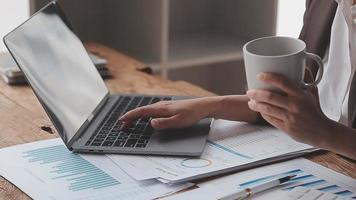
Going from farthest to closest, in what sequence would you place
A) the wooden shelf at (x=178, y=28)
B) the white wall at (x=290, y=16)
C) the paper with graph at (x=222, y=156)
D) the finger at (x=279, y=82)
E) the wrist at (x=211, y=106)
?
the white wall at (x=290, y=16), the wooden shelf at (x=178, y=28), the wrist at (x=211, y=106), the paper with graph at (x=222, y=156), the finger at (x=279, y=82)

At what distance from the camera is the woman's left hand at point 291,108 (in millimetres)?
1055

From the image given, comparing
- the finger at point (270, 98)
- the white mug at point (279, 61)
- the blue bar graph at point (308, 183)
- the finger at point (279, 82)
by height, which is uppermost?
the white mug at point (279, 61)

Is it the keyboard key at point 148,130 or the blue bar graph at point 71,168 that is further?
the keyboard key at point 148,130

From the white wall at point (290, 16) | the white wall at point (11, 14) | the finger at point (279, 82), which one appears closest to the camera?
the finger at point (279, 82)

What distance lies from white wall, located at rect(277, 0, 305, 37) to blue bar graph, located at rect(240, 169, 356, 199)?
1735 mm

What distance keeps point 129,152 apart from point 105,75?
652 mm

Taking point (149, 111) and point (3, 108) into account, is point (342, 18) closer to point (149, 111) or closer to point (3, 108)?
point (149, 111)

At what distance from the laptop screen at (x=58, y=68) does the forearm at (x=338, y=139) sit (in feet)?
1.57

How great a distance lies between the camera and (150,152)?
1.22 metres

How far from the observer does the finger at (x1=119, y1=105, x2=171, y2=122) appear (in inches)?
53.1

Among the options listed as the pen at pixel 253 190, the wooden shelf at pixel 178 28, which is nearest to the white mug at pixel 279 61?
the pen at pixel 253 190

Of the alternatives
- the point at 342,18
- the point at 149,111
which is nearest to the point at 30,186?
the point at 149,111

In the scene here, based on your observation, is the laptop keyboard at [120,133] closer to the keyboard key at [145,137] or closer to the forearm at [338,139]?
the keyboard key at [145,137]

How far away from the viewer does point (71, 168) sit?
1.18m
